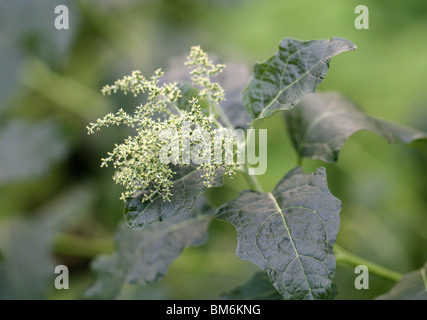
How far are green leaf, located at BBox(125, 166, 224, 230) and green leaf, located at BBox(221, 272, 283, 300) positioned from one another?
1.22 feet

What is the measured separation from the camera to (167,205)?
904 millimetres

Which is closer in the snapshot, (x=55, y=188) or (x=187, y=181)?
(x=187, y=181)

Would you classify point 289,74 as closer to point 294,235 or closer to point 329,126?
point 329,126

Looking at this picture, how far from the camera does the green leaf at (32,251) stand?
1769 millimetres

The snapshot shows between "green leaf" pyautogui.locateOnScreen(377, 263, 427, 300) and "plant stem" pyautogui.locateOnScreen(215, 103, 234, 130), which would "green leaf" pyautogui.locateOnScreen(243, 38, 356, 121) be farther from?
"green leaf" pyautogui.locateOnScreen(377, 263, 427, 300)

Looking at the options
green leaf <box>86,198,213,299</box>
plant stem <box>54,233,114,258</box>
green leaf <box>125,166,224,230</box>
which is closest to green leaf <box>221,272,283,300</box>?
green leaf <box>86,198,213,299</box>

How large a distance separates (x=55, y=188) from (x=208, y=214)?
5.45 feet

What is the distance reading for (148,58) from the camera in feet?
8.02

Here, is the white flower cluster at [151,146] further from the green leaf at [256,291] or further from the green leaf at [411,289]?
the green leaf at [411,289]

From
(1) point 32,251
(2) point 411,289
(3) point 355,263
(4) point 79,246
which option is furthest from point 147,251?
(4) point 79,246

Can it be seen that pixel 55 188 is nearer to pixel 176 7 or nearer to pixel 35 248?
pixel 35 248

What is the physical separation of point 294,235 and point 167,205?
27 centimetres

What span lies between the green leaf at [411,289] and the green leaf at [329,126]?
354 mm

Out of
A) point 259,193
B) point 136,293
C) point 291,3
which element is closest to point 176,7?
point 291,3
